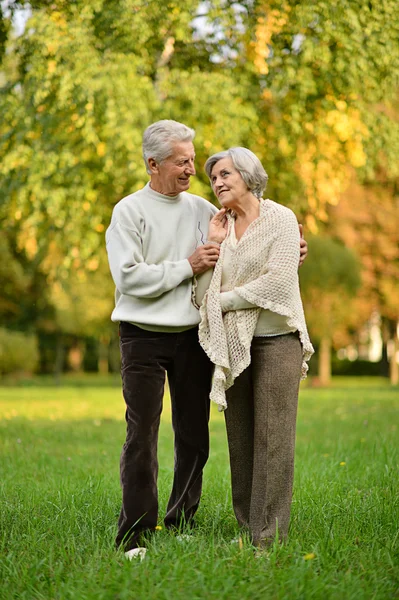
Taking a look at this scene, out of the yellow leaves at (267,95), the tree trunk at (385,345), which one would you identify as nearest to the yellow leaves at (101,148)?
the yellow leaves at (267,95)

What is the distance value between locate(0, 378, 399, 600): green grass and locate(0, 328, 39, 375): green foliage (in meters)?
17.4

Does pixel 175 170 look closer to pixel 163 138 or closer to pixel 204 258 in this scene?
pixel 163 138

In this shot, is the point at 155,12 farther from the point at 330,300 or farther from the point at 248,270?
the point at 330,300

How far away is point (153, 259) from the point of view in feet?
13.9

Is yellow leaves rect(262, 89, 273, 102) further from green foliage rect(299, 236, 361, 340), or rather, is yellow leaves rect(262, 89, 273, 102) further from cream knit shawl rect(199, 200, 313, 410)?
cream knit shawl rect(199, 200, 313, 410)

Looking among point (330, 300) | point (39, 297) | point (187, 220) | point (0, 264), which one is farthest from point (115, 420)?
point (39, 297)

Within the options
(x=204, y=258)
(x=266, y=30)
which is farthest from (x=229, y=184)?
(x=266, y=30)

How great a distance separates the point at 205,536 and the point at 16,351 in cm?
2197

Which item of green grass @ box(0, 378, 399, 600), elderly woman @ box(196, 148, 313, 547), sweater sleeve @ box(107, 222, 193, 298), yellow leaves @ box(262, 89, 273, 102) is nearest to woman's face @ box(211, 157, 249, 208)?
elderly woman @ box(196, 148, 313, 547)

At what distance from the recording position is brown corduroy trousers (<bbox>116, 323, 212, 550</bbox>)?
4105 millimetres

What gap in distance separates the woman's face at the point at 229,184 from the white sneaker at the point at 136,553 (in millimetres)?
1710

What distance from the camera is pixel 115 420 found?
11961 mm

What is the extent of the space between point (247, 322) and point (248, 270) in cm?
26

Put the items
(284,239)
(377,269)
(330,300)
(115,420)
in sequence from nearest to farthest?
(284,239)
(115,420)
(330,300)
(377,269)
